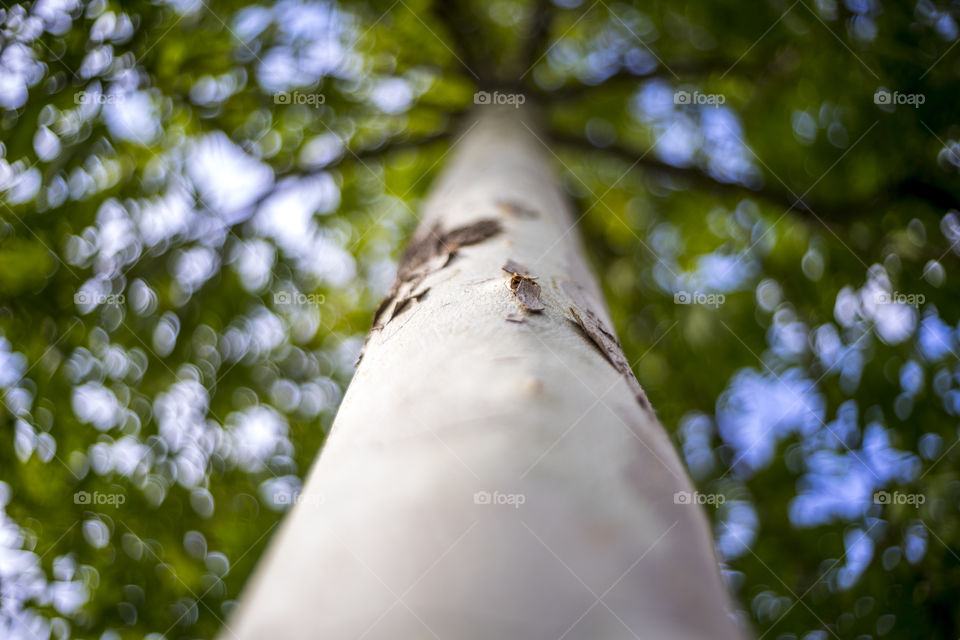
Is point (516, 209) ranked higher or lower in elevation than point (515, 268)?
higher

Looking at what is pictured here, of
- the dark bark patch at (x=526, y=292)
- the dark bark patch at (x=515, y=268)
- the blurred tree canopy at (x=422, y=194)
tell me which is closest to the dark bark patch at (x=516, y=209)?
the dark bark patch at (x=515, y=268)

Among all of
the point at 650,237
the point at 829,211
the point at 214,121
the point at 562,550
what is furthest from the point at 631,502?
the point at 650,237

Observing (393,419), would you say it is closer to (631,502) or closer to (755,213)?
(631,502)

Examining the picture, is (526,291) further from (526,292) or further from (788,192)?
(788,192)

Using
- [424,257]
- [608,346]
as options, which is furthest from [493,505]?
[424,257]

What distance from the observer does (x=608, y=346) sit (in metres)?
0.87

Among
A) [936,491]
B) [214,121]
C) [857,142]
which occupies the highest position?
[857,142]

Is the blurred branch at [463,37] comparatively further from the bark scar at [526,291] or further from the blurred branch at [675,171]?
the bark scar at [526,291]

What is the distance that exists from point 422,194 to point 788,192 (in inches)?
67.6

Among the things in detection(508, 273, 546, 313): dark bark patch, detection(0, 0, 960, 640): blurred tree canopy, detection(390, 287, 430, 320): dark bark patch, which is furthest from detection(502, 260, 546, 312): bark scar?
detection(0, 0, 960, 640): blurred tree canopy

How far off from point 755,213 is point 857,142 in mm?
716

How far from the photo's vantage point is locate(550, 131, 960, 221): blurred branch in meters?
1.92

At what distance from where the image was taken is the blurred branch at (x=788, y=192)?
6.29 ft

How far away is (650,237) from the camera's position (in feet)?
10.2
